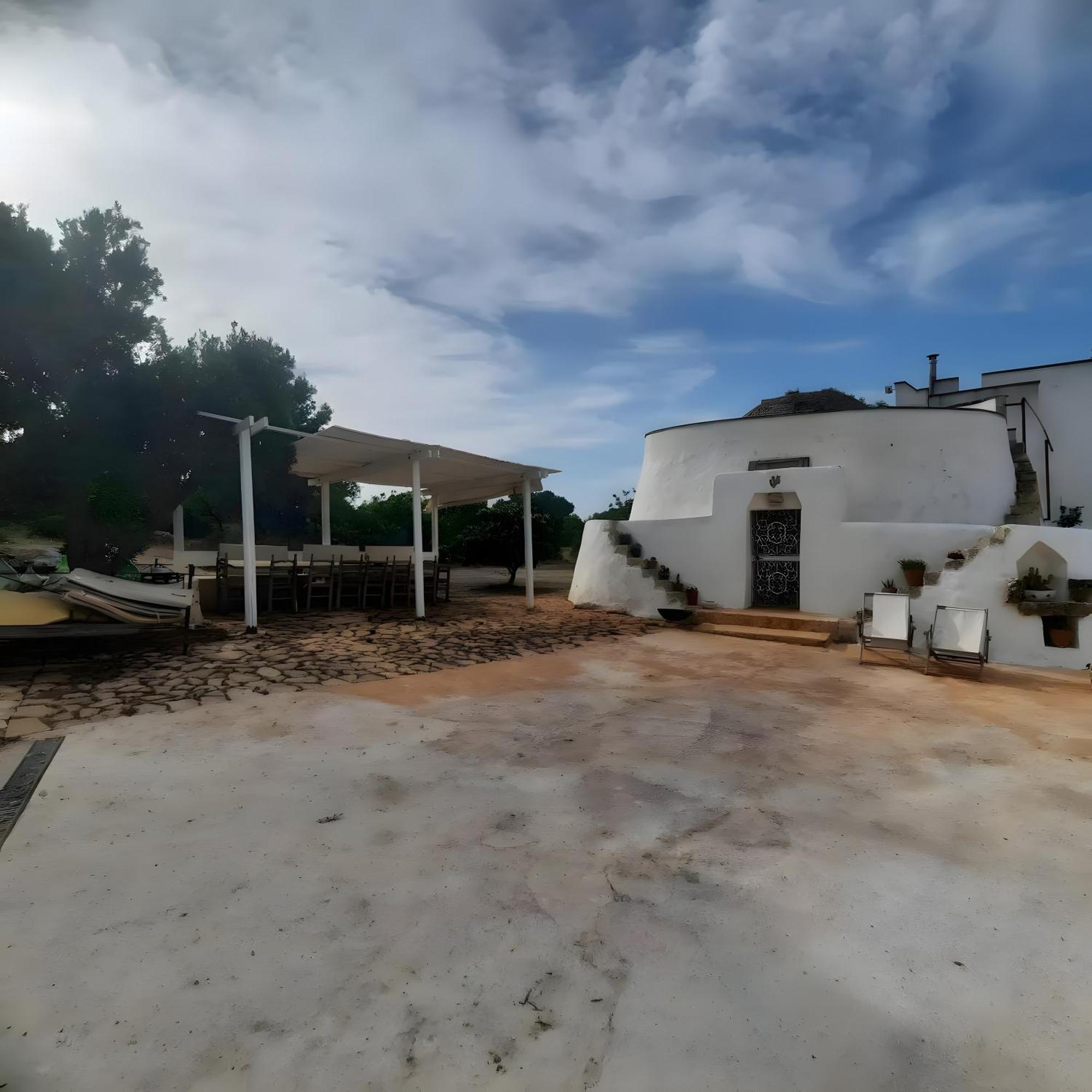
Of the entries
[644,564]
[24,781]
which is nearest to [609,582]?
[644,564]

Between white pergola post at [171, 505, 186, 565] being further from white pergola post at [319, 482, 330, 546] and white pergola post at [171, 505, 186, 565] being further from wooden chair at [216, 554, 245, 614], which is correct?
white pergola post at [319, 482, 330, 546]

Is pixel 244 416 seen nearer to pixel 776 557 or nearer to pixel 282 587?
pixel 282 587

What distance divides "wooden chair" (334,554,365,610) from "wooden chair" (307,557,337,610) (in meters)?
0.15

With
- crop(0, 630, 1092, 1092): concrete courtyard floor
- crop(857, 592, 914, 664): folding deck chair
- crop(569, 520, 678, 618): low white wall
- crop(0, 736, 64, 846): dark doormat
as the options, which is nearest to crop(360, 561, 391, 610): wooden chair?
crop(569, 520, 678, 618): low white wall

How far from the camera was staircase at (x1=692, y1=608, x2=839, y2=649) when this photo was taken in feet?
31.6

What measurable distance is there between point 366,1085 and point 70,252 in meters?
17.1

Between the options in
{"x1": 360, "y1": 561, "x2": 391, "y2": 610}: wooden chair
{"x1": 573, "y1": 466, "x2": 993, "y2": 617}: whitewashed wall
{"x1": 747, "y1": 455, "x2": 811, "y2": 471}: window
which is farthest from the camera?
{"x1": 360, "y1": 561, "x2": 391, "y2": 610}: wooden chair

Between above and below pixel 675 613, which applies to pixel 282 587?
above

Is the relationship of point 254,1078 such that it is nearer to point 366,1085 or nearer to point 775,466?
point 366,1085

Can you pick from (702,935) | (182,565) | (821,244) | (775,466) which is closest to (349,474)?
(182,565)

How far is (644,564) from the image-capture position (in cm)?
1243

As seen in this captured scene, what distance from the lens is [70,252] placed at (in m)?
13.0

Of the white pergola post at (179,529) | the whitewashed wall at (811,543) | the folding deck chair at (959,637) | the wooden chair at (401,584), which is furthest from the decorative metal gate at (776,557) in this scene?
the white pergola post at (179,529)

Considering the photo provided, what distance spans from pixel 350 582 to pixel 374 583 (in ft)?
1.82
